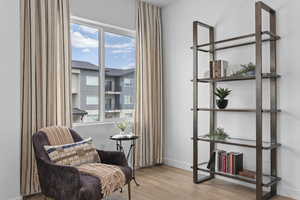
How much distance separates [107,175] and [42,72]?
5.15ft

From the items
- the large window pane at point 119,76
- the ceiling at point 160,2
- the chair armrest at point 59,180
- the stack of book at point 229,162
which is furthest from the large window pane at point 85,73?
the stack of book at point 229,162

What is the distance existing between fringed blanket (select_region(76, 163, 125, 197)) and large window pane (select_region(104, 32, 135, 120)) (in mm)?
1431

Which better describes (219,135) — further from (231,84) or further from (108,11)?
(108,11)

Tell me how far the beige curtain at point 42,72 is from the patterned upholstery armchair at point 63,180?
18.0 inches

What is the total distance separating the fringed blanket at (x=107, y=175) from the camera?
7.50 ft

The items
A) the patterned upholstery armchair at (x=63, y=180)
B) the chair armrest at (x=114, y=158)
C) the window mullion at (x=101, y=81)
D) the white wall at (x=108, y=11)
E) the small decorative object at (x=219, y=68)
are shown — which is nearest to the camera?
the patterned upholstery armchair at (x=63, y=180)

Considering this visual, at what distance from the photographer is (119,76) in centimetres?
404

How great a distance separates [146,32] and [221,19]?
1.27 metres

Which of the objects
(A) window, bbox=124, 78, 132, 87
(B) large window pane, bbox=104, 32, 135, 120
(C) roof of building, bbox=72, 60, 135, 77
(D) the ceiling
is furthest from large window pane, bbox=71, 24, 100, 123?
(D) the ceiling

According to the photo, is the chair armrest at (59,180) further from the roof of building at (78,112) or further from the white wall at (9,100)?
the roof of building at (78,112)

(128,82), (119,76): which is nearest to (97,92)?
(119,76)

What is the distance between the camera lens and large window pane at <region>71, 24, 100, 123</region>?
3.53m

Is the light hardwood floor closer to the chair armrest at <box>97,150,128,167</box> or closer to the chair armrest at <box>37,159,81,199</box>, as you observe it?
the chair armrest at <box>97,150,128,167</box>

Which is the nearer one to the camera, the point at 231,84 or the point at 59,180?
the point at 59,180
